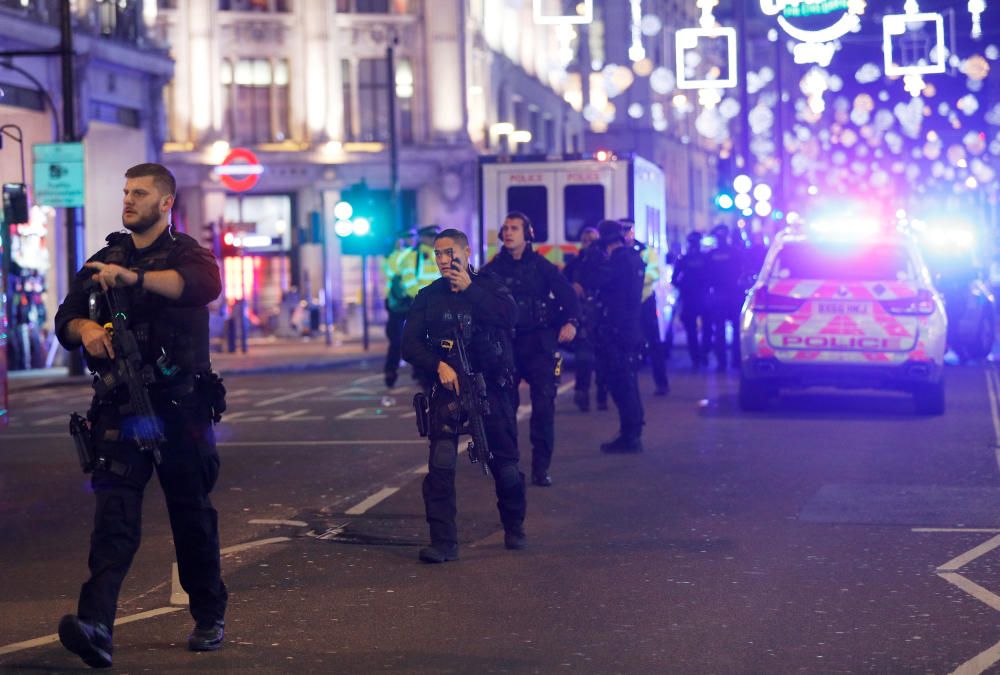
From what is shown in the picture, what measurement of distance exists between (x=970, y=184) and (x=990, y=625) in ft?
183

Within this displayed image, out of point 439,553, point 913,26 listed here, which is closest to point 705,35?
point 913,26

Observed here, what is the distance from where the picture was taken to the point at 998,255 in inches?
2039

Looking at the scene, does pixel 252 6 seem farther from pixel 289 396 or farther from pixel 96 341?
pixel 96 341


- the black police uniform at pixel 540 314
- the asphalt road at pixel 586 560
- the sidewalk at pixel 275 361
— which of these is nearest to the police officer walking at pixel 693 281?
the sidewalk at pixel 275 361

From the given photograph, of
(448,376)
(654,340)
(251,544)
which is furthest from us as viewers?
(654,340)

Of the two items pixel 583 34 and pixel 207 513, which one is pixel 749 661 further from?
pixel 583 34

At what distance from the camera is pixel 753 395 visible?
18.0 metres

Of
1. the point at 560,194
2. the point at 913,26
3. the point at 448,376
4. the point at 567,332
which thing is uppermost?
the point at 913,26

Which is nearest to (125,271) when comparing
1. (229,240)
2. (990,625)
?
(990,625)

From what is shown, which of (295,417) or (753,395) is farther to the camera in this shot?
(295,417)

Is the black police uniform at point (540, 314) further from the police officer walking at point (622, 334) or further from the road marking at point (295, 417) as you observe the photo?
the road marking at point (295, 417)

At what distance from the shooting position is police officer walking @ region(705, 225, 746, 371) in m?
24.0

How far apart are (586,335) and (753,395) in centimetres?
193

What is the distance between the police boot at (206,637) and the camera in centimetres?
724
